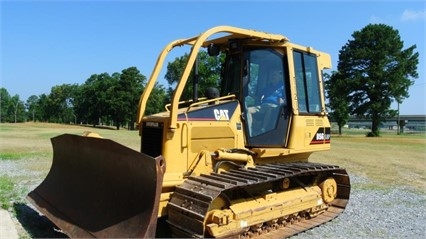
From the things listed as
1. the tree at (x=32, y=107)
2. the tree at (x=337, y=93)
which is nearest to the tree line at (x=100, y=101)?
the tree at (x=32, y=107)

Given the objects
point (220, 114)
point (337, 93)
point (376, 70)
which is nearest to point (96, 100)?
point (337, 93)

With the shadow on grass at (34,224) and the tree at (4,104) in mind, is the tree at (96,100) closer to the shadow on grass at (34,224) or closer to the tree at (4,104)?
the tree at (4,104)

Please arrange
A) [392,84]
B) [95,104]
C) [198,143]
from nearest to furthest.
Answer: [198,143]
[392,84]
[95,104]

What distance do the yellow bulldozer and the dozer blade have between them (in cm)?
1

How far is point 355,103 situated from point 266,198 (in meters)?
44.7

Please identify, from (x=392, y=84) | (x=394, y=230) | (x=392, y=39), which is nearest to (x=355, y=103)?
(x=392, y=84)

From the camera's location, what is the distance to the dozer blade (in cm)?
481

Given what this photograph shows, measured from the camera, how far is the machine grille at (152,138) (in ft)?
19.3

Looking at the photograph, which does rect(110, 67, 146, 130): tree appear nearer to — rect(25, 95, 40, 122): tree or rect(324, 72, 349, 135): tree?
rect(324, 72, 349, 135): tree

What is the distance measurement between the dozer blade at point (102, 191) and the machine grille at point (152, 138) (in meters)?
0.75

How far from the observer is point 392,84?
45.6m

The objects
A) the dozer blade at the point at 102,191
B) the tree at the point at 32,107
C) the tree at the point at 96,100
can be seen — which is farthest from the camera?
the tree at the point at 32,107

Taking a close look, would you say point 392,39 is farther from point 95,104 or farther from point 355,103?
point 95,104

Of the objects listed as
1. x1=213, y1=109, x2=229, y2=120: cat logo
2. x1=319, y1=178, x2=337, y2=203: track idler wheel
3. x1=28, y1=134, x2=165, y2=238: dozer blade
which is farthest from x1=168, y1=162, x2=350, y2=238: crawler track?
x1=213, y1=109, x2=229, y2=120: cat logo
